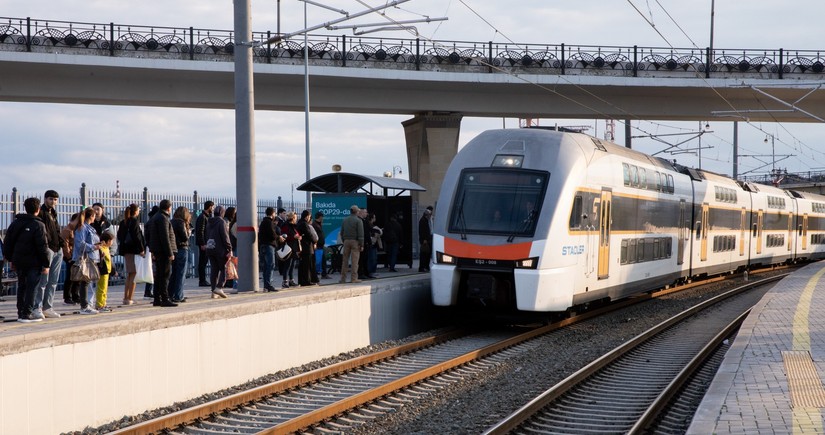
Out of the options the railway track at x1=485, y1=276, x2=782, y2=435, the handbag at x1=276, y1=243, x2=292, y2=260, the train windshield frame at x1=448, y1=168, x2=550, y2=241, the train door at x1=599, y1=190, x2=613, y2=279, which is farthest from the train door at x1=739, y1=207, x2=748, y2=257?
the handbag at x1=276, y1=243, x2=292, y2=260

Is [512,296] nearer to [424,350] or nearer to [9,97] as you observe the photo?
[424,350]

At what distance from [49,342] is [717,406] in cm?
647

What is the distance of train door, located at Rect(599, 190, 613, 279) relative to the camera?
18.5 meters

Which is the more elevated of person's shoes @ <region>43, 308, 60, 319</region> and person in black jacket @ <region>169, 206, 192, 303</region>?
person in black jacket @ <region>169, 206, 192, 303</region>

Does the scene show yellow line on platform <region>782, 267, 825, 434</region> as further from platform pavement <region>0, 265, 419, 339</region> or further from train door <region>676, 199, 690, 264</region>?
train door <region>676, 199, 690, 264</region>

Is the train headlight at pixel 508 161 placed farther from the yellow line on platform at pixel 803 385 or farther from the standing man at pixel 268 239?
the yellow line on platform at pixel 803 385

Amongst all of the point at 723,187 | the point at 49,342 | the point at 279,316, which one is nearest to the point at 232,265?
the point at 279,316

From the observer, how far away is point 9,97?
3528cm

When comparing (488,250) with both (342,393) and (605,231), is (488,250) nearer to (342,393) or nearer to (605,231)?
(605,231)

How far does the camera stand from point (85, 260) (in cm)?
1380

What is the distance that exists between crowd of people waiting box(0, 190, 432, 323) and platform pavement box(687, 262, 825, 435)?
784 cm

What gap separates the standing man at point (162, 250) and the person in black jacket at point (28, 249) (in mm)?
2568

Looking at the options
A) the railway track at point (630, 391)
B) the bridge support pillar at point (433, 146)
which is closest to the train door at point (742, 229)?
the bridge support pillar at point (433, 146)

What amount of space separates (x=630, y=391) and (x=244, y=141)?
26.2 feet
